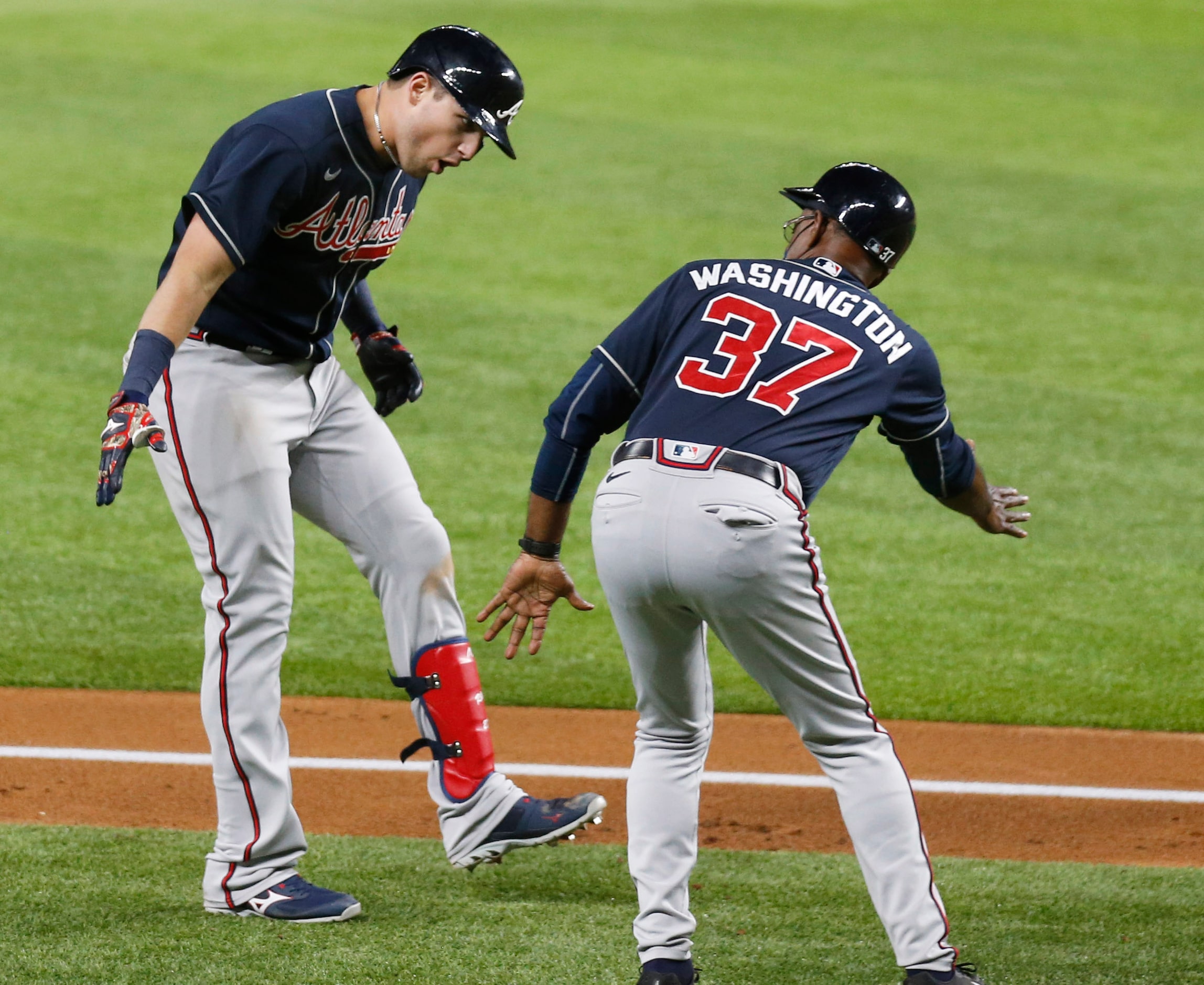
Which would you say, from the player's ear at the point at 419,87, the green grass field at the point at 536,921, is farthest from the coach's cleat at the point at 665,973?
the player's ear at the point at 419,87

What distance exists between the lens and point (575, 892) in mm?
4270

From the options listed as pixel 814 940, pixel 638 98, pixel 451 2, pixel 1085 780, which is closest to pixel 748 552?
pixel 814 940

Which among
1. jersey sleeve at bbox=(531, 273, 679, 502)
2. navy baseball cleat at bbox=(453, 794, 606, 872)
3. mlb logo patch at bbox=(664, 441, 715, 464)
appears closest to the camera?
mlb logo patch at bbox=(664, 441, 715, 464)

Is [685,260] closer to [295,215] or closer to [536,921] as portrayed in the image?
[295,215]

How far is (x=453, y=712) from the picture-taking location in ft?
14.0

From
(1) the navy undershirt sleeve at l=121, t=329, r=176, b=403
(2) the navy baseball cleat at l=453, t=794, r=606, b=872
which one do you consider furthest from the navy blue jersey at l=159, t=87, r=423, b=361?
(2) the navy baseball cleat at l=453, t=794, r=606, b=872

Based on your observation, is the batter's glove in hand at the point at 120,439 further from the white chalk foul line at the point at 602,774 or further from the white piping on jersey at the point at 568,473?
the white chalk foul line at the point at 602,774

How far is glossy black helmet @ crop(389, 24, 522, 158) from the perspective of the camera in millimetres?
3770

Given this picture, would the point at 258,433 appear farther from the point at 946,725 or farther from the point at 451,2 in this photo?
the point at 451,2

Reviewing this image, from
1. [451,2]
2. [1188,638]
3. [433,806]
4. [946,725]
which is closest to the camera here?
[433,806]

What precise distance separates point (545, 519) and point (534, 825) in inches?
38.2

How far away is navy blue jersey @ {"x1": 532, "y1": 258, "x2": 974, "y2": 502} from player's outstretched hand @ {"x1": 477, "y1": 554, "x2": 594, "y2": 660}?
361mm

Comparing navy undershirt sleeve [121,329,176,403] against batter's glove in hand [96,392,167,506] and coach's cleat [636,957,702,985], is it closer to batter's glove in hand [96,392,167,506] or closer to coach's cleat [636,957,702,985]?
batter's glove in hand [96,392,167,506]

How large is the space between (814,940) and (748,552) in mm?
1147
